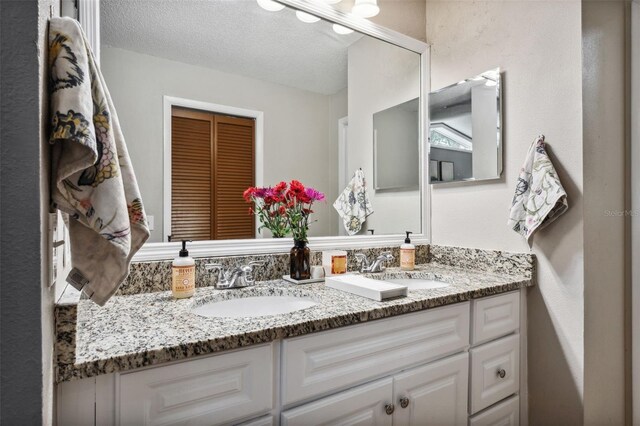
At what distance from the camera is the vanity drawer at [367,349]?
84cm

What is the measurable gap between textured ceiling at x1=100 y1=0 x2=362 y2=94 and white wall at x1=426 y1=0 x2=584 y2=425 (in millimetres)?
645

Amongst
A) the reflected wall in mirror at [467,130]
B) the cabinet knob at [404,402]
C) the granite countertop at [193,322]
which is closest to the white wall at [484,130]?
the reflected wall in mirror at [467,130]

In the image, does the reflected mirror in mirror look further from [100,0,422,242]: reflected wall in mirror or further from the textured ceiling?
the textured ceiling

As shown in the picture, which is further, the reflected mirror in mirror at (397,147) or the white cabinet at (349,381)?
the reflected mirror in mirror at (397,147)

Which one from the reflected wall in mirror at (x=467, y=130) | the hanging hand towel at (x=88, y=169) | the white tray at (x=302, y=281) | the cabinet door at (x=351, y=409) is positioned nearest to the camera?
the hanging hand towel at (x=88, y=169)

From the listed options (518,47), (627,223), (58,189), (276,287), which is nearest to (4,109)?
(58,189)

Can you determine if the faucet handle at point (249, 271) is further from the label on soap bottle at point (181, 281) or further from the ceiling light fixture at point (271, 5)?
the ceiling light fixture at point (271, 5)

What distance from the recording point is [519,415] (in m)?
1.39

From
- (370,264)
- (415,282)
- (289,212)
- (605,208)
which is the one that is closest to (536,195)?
(605,208)

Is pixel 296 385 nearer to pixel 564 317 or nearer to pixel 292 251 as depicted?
pixel 292 251

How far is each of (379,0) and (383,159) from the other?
2.61ft

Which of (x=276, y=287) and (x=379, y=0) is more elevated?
(x=379, y=0)

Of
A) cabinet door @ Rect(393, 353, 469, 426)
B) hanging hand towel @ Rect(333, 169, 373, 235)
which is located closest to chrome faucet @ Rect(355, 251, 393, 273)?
hanging hand towel @ Rect(333, 169, 373, 235)

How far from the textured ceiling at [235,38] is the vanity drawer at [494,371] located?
1.28m
